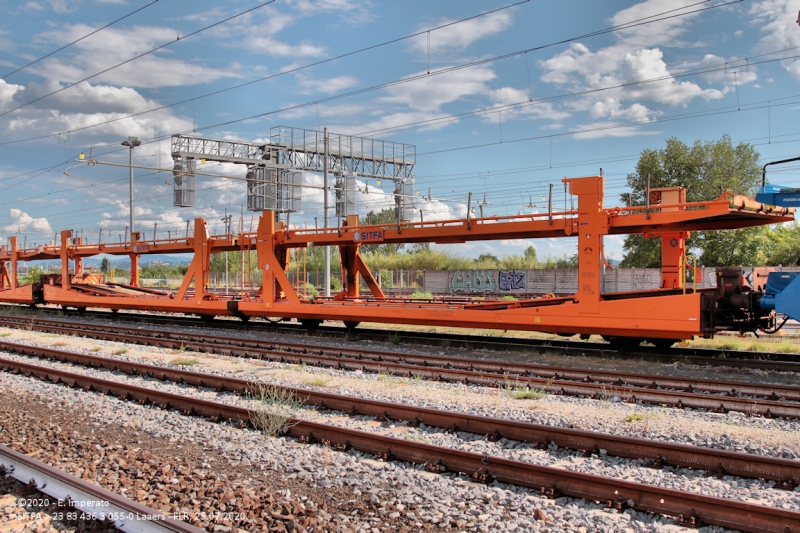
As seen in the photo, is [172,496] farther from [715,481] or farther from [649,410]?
[649,410]

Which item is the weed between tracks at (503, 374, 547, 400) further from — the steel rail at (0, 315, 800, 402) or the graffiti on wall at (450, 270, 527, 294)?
the graffiti on wall at (450, 270, 527, 294)

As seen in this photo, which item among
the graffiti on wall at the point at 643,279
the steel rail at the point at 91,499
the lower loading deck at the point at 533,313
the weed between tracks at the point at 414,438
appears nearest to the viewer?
the steel rail at the point at 91,499

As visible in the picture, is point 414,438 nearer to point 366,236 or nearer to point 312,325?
point 366,236

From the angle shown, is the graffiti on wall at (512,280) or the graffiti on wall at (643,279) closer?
the graffiti on wall at (643,279)

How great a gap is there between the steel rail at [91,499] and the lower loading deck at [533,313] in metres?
8.52

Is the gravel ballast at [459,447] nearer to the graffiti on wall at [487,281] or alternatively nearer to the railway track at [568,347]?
the railway track at [568,347]

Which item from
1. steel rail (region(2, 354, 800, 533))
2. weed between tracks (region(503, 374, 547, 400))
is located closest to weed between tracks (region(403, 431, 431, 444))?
steel rail (region(2, 354, 800, 533))

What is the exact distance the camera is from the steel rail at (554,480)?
4.07 metres

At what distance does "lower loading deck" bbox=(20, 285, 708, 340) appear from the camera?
998cm

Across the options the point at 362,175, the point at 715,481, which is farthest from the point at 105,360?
the point at 362,175

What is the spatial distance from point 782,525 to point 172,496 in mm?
4683

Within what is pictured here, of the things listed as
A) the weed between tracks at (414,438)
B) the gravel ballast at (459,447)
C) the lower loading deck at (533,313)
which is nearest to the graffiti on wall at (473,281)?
the lower loading deck at (533,313)

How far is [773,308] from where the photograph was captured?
965 centimetres

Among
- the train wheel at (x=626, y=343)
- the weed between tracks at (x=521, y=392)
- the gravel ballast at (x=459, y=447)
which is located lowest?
the gravel ballast at (x=459, y=447)
